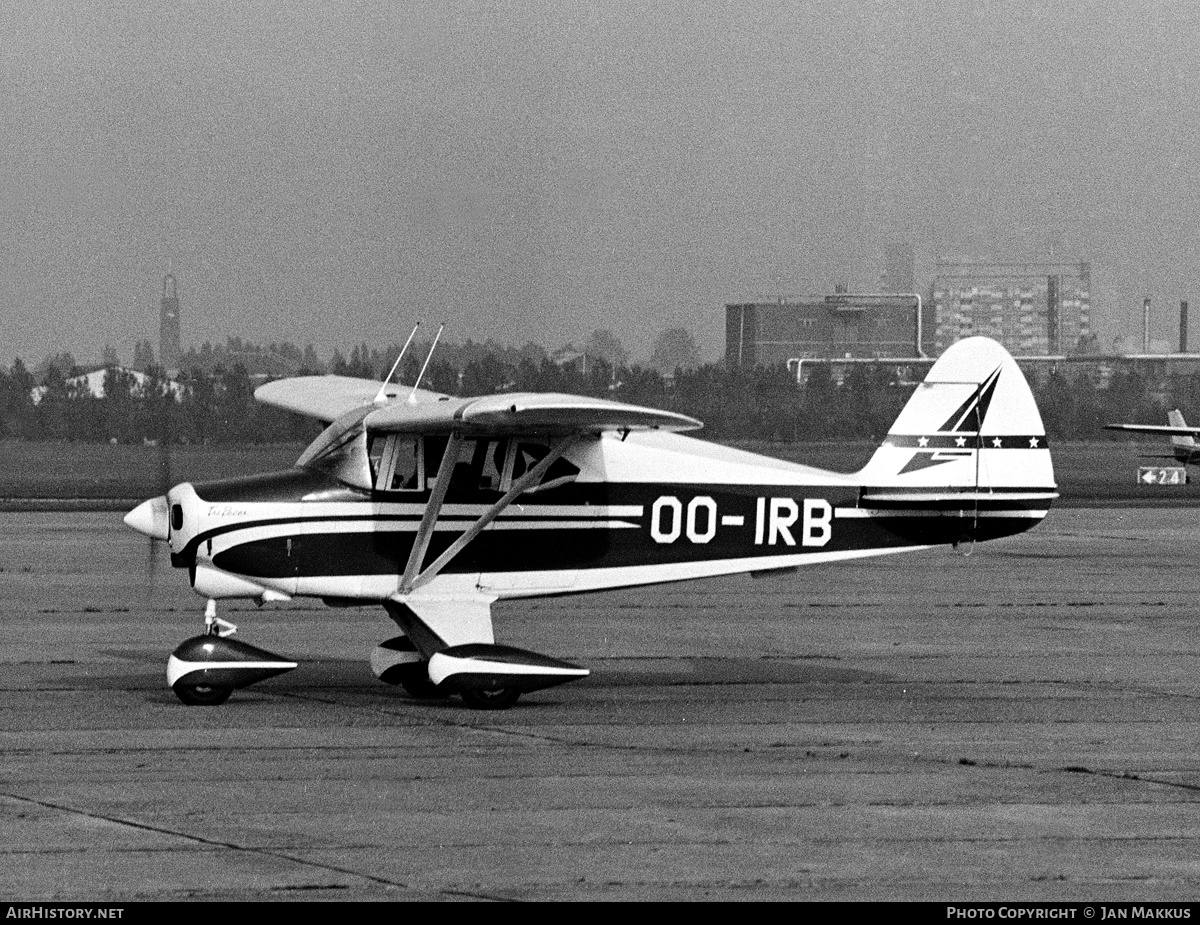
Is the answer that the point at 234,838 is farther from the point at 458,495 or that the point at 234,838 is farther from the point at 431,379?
the point at 431,379

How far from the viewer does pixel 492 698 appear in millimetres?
12875

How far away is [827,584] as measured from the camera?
23.6 meters

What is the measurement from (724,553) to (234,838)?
227 inches

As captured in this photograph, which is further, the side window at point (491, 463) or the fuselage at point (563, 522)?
the side window at point (491, 463)

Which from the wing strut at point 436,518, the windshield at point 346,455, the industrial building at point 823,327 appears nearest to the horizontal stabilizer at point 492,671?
the wing strut at point 436,518

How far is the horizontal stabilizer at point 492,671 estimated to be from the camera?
12664 millimetres

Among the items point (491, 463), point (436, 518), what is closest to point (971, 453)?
point (491, 463)

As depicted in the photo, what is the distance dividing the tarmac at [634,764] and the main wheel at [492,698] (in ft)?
0.30

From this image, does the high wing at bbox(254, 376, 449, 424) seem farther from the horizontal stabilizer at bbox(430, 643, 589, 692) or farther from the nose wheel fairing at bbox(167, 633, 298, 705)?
the horizontal stabilizer at bbox(430, 643, 589, 692)

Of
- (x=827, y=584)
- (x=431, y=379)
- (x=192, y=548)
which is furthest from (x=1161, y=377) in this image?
(x=192, y=548)

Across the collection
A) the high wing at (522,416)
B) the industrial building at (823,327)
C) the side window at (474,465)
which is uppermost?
the industrial building at (823,327)

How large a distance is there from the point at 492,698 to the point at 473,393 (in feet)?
59.9

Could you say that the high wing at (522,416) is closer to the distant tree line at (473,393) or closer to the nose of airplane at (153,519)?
the nose of airplane at (153,519)

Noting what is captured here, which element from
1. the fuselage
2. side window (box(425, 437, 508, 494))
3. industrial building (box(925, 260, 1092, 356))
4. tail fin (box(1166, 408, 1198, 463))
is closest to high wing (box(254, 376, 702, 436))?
side window (box(425, 437, 508, 494))
